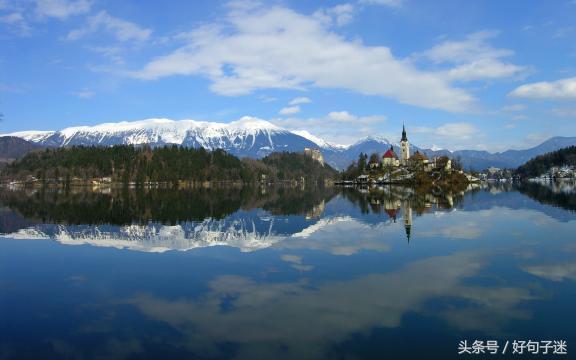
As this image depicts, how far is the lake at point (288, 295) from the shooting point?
1327cm

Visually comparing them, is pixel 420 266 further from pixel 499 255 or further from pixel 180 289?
pixel 180 289

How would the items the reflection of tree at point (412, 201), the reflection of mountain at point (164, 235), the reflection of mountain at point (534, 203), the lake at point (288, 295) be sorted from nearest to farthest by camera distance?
the lake at point (288, 295) → the reflection of mountain at point (164, 235) → the reflection of mountain at point (534, 203) → the reflection of tree at point (412, 201)

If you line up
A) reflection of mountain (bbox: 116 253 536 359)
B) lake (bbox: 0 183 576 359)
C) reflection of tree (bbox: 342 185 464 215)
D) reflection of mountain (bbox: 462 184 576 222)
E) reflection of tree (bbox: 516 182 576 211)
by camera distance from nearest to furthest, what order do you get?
lake (bbox: 0 183 576 359), reflection of mountain (bbox: 116 253 536 359), reflection of mountain (bbox: 462 184 576 222), reflection of tree (bbox: 342 185 464 215), reflection of tree (bbox: 516 182 576 211)

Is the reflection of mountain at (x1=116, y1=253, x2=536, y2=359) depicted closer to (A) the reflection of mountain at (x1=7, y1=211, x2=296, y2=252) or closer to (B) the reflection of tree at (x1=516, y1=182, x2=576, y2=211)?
(A) the reflection of mountain at (x1=7, y1=211, x2=296, y2=252)

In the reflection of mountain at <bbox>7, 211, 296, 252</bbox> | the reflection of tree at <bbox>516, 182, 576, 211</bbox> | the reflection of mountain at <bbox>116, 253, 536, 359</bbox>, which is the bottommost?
the reflection of mountain at <bbox>116, 253, 536, 359</bbox>

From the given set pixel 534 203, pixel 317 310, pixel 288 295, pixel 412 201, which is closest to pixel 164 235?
pixel 288 295

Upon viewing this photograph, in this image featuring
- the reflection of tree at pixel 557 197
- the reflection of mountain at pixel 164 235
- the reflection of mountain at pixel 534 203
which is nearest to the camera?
the reflection of mountain at pixel 164 235

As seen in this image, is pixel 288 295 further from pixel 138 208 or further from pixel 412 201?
pixel 412 201

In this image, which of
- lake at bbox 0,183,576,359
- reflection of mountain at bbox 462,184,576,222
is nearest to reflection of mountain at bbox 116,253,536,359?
lake at bbox 0,183,576,359

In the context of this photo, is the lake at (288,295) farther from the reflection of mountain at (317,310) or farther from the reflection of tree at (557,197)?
the reflection of tree at (557,197)

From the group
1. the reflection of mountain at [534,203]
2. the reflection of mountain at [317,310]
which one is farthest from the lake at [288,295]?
the reflection of mountain at [534,203]

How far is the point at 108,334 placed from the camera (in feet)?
47.2

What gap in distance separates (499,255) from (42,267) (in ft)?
87.7

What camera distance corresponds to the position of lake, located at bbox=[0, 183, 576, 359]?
13.3 m
